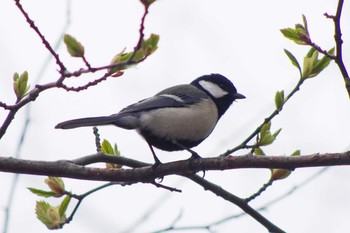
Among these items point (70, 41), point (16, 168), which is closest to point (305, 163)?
point (70, 41)

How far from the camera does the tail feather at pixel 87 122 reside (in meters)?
3.38

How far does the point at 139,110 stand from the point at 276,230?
1617 mm

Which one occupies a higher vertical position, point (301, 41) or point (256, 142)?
point (301, 41)

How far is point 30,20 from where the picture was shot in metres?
2.17

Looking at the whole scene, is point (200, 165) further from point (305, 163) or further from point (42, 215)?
point (42, 215)

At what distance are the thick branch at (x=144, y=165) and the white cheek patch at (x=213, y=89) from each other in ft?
6.97

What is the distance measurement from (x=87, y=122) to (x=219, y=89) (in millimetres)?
1929

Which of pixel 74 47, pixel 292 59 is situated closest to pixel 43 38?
pixel 74 47

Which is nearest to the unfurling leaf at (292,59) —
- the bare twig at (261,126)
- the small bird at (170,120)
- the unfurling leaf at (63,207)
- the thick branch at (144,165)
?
the bare twig at (261,126)

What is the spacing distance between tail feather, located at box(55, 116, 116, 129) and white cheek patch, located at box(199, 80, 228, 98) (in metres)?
1.38

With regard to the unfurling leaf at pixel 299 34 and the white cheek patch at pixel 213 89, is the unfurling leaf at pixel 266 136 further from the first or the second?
the white cheek patch at pixel 213 89

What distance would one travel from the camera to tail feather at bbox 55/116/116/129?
3.38m

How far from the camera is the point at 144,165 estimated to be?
323 cm

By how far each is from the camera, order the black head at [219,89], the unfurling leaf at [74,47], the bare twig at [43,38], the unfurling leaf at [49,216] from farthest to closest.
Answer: the black head at [219,89]
the unfurling leaf at [49,216]
the unfurling leaf at [74,47]
the bare twig at [43,38]
